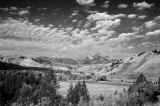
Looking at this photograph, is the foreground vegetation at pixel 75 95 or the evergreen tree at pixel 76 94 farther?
the evergreen tree at pixel 76 94

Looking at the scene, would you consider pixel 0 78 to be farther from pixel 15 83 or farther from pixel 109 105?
pixel 109 105

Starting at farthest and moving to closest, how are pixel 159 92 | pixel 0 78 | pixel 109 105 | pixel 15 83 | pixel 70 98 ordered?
pixel 0 78 < pixel 15 83 < pixel 70 98 < pixel 159 92 < pixel 109 105

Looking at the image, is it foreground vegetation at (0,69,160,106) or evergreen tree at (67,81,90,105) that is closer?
foreground vegetation at (0,69,160,106)

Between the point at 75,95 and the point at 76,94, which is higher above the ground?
the point at 76,94

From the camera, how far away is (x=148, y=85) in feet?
72.7

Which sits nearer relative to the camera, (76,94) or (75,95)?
(75,95)

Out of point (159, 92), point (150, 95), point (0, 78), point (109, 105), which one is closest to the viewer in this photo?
point (109, 105)

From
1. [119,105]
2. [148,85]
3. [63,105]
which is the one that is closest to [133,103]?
[119,105]

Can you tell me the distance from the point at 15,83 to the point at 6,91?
9960 mm

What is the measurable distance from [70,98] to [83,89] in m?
5.21

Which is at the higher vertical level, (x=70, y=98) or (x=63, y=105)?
(x=63, y=105)

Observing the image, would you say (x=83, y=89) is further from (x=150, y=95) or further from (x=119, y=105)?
(x=119, y=105)

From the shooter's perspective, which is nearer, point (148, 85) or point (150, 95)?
point (150, 95)

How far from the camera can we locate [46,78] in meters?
42.3
